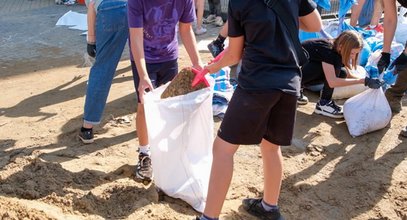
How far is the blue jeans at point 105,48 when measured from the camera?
3404mm

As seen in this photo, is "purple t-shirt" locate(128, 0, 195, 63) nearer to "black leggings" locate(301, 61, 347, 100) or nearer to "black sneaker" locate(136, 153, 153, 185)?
"black sneaker" locate(136, 153, 153, 185)

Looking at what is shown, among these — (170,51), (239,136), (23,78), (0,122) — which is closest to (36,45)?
(23,78)

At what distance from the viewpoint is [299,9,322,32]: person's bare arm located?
2.43m

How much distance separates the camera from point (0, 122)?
14.1 feet

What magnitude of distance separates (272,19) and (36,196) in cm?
173

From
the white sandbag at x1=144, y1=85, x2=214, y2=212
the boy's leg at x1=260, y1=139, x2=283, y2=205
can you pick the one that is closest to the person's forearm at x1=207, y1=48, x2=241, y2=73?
the white sandbag at x1=144, y1=85, x2=214, y2=212

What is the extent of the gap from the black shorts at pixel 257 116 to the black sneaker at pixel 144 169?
0.88 metres

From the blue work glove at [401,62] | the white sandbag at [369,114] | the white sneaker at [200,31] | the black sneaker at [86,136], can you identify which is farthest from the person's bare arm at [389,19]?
the white sneaker at [200,31]

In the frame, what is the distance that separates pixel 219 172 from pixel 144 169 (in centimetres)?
85

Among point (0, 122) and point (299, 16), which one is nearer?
point (299, 16)

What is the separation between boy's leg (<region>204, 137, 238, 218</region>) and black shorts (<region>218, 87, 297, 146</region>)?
0.19 feet

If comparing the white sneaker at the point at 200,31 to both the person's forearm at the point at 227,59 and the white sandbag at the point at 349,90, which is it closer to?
the white sandbag at the point at 349,90

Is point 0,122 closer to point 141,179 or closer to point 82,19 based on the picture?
point 141,179

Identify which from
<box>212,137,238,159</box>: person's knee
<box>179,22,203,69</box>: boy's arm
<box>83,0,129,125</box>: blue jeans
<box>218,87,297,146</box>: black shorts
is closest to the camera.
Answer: <box>218,87,297,146</box>: black shorts
